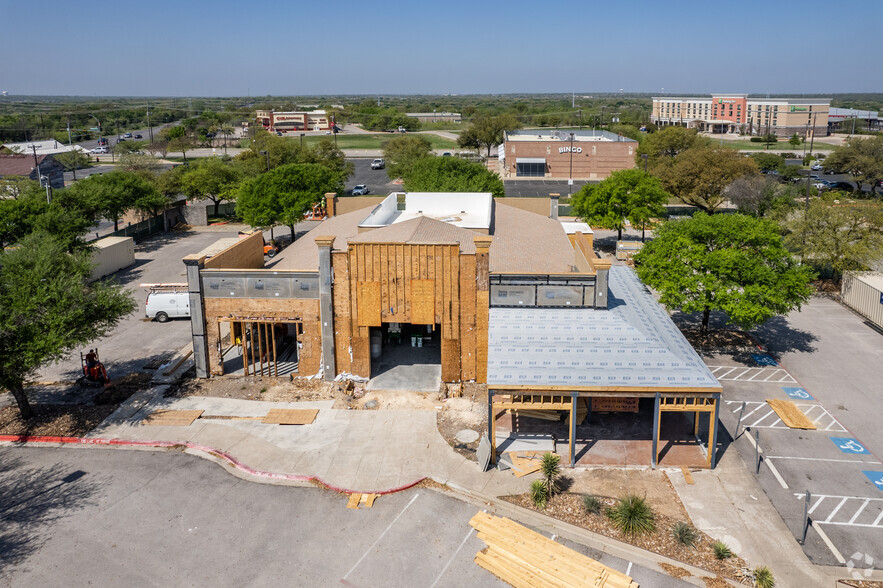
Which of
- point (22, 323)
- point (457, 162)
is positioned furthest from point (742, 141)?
point (22, 323)

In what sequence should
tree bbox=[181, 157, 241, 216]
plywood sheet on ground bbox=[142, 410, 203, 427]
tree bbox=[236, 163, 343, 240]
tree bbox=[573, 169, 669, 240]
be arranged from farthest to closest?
1. tree bbox=[181, 157, 241, 216]
2. tree bbox=[236, 163, 343, 240]
3. tree bbox=[573, 169, 669, 240]
4. plywood sheet on ground bbox=[142, 410, 203, 427]

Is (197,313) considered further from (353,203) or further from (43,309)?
(353,203)

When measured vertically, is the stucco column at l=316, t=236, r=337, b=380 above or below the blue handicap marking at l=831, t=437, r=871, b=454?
above

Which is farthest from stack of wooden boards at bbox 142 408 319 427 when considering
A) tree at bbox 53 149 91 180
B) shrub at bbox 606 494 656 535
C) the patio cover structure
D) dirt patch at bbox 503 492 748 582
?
tree at bbox 53 149 91 180

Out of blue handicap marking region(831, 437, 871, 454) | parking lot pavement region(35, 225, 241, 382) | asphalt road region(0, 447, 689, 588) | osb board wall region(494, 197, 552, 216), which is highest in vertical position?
osb board wall region(494, 197, 552, 216)

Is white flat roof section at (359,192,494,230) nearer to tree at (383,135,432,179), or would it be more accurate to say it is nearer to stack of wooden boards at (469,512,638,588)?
stack of wooden boards at (469,512,638,588)

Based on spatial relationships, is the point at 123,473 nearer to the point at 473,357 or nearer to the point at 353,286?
the point at 353,286
